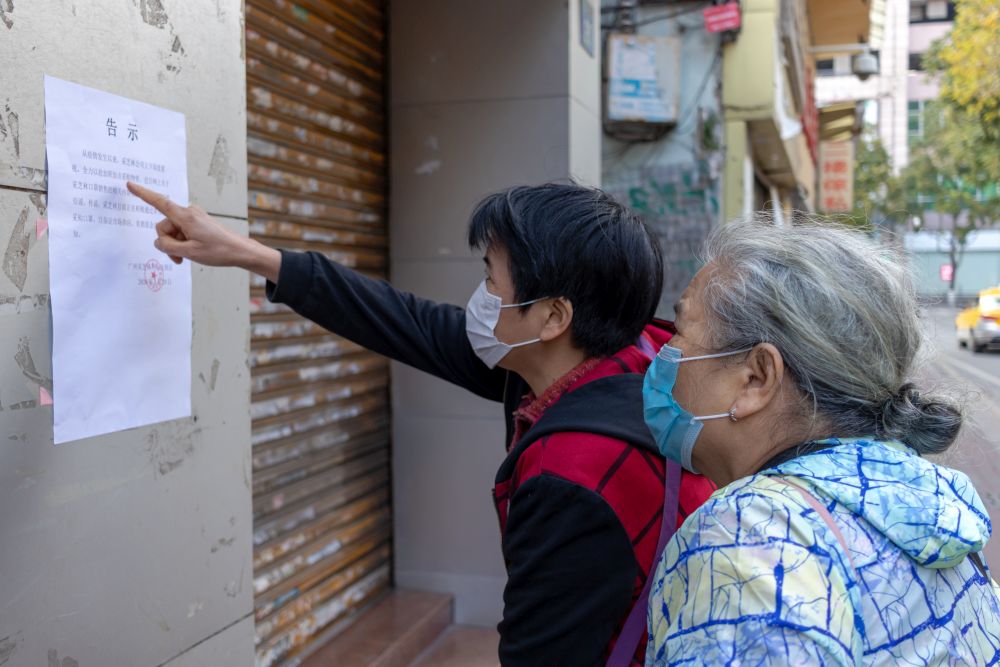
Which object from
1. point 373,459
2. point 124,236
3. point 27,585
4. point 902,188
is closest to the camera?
point 27,585

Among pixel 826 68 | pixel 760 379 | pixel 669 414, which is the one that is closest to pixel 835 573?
pixel 760 379

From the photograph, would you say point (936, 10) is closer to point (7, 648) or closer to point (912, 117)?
point (912, 117)

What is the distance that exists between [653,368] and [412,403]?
3052mm

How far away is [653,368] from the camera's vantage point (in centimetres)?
159

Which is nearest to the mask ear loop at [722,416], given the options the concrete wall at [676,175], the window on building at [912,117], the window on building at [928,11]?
the concrete wall at [676,175]

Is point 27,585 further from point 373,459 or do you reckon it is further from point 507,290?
point 373,459

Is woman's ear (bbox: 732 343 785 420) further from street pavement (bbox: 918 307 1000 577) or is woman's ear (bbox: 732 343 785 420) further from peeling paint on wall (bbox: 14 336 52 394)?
peeling paint on wall (bbox: 14 336 52 394)

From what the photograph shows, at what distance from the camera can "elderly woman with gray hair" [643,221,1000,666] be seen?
1112mm

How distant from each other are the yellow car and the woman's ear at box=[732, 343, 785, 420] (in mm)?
2467

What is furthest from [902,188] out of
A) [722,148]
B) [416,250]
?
[416,250]

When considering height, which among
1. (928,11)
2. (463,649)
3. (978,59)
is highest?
(928,11)

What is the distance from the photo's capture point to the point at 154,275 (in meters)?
2.04

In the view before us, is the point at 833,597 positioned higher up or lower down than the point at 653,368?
lower down

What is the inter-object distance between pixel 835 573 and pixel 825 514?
0.25ft
